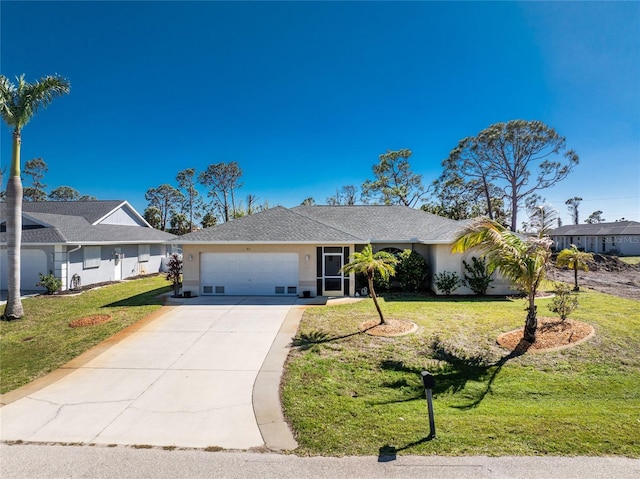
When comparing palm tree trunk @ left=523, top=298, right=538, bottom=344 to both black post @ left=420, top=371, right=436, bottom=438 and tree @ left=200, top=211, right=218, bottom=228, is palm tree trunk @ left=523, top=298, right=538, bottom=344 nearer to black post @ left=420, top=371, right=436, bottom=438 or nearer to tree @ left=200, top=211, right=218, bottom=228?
black post @ left=420, top=371, right=436, bottom=438

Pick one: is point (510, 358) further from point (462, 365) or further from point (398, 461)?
point (398, 461)

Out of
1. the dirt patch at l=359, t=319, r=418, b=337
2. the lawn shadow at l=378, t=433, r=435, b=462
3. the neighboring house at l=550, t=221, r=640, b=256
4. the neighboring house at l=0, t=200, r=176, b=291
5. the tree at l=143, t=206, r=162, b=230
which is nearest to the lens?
the lawn shadow at l=378, t=433, r=435, b=462

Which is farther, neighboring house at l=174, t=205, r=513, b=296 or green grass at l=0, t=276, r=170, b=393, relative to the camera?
neighboring house at l=174, t=205, r=513, b=296

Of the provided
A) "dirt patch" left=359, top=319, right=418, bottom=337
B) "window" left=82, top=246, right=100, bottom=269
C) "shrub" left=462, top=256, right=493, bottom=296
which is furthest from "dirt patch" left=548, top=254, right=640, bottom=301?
"window" left=82, top=246, right=100, bottom=269

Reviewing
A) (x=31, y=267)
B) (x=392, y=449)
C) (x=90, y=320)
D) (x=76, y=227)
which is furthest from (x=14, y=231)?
(x=392, y=449)

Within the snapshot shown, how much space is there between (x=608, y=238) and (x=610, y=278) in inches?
1170

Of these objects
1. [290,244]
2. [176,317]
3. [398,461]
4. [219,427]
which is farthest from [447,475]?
[290,244]

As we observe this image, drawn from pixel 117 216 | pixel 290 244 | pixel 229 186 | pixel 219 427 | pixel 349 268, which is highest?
pixel 229 186

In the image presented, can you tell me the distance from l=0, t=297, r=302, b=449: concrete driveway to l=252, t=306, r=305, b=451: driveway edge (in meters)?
0.03

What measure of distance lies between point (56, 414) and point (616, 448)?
348 inches

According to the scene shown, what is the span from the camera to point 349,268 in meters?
9.73

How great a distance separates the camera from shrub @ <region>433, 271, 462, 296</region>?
14.8m

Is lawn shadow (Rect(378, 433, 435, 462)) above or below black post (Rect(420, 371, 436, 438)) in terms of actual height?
below

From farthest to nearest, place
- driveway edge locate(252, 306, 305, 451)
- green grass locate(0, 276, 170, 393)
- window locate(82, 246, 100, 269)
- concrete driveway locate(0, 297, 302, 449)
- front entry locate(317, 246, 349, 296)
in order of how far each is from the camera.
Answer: window locate(82, 246, 100, 269) < front entry locate(317, 246, 349, 296) < green grass locate(0, 276, 170, 393) < concrete driveway locate(0, 297, 302, 449) < driveway edge locate(252, 306, 305, 451)
